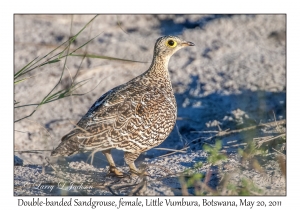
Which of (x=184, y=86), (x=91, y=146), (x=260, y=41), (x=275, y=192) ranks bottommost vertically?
(x=275, y=192)

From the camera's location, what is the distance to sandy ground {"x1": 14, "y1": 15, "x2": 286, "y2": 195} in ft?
21.4

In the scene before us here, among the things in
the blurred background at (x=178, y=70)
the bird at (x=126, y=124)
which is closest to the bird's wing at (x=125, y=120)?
the bird at (x=126, y=124)

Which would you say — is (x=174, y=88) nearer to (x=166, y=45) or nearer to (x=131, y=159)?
(x=166, y=45)

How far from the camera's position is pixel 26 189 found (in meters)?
6.20

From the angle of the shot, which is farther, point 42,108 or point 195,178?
point 42,108

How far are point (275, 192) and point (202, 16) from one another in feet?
20.5

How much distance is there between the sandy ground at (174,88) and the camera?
651 cm

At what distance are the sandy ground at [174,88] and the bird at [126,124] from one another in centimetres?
43

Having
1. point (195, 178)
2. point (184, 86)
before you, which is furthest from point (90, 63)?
point (195, 178)

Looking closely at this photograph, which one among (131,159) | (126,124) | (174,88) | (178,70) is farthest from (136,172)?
(178,70)

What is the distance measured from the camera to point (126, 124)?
6.11 metres

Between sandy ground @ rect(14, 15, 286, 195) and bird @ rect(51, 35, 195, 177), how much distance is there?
43 centimetres

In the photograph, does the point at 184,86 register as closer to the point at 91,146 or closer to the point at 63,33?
the point at 63,33

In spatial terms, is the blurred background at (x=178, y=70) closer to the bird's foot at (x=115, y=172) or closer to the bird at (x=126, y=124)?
the bird's foot at (x=115, y=172)
